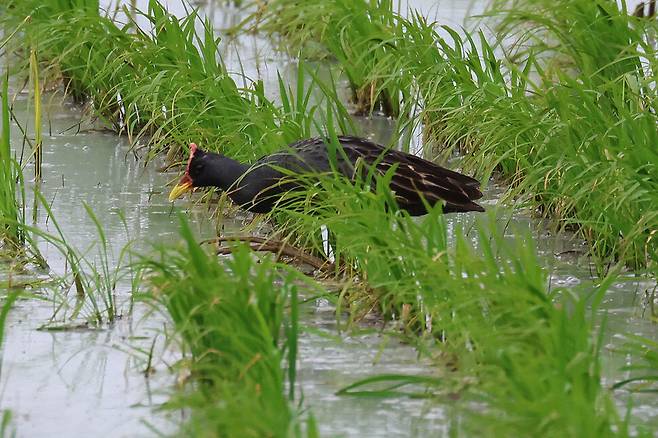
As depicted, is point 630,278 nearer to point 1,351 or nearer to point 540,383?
point 540,383

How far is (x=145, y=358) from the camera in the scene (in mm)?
4211

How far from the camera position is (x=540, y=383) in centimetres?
336

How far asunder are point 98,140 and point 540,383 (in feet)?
13.2

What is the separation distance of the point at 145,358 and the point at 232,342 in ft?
1.80

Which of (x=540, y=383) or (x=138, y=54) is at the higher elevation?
(x=138, y=54)

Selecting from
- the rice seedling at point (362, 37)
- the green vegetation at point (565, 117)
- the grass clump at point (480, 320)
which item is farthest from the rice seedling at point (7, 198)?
the rice seedling at point (362, 37)

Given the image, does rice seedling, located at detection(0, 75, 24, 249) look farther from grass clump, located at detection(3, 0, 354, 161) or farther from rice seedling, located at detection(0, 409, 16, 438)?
rice seedling, located at detection(0, 409, 16, 438)

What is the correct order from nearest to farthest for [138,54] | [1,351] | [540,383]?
[540,383] < [1,351] < [138,54]

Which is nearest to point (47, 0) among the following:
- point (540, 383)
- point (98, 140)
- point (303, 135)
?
point (98, 140)

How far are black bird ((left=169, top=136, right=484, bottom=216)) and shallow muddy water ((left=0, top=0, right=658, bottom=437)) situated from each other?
294 millimetres

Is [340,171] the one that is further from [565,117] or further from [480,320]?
[480,320]

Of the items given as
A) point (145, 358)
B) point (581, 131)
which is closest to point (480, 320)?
point (145, 358)

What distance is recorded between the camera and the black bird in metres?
5.28

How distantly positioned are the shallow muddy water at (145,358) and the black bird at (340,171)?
0.29m
